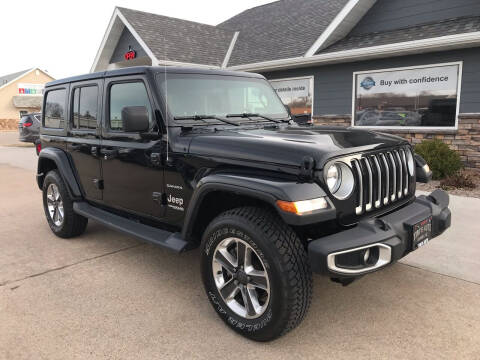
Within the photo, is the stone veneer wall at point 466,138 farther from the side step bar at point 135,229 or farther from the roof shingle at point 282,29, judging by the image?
the side step bar at point 135,229

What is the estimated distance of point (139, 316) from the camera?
10.1ft

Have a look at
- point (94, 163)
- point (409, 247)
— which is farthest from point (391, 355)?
point (94, 163)

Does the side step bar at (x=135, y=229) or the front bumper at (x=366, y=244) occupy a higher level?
the front bumper at (x=366, y=244)

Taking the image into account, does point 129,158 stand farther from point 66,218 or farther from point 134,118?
point 66,218

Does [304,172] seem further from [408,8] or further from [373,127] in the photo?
[408,8]

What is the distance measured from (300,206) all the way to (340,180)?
42 centimetres

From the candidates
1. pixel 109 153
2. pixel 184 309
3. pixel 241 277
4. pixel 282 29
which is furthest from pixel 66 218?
pixel 282 29

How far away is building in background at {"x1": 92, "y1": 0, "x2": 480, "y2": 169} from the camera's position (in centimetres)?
862

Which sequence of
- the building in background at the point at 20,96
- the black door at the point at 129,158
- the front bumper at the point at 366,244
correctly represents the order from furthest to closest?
1. the building in background at the point at 20,96
2. the black door at the point at 129,158
3. the front bumper at the point at 366,244

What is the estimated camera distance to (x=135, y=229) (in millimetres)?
3676

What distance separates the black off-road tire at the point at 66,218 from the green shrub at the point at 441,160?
6.50 m

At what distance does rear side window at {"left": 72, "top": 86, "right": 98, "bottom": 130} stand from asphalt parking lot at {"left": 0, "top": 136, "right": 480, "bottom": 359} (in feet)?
4.57

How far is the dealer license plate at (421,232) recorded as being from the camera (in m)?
2.76

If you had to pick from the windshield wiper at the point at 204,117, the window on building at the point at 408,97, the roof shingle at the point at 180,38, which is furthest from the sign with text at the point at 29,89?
the windshield wiper at the point at 204,117
